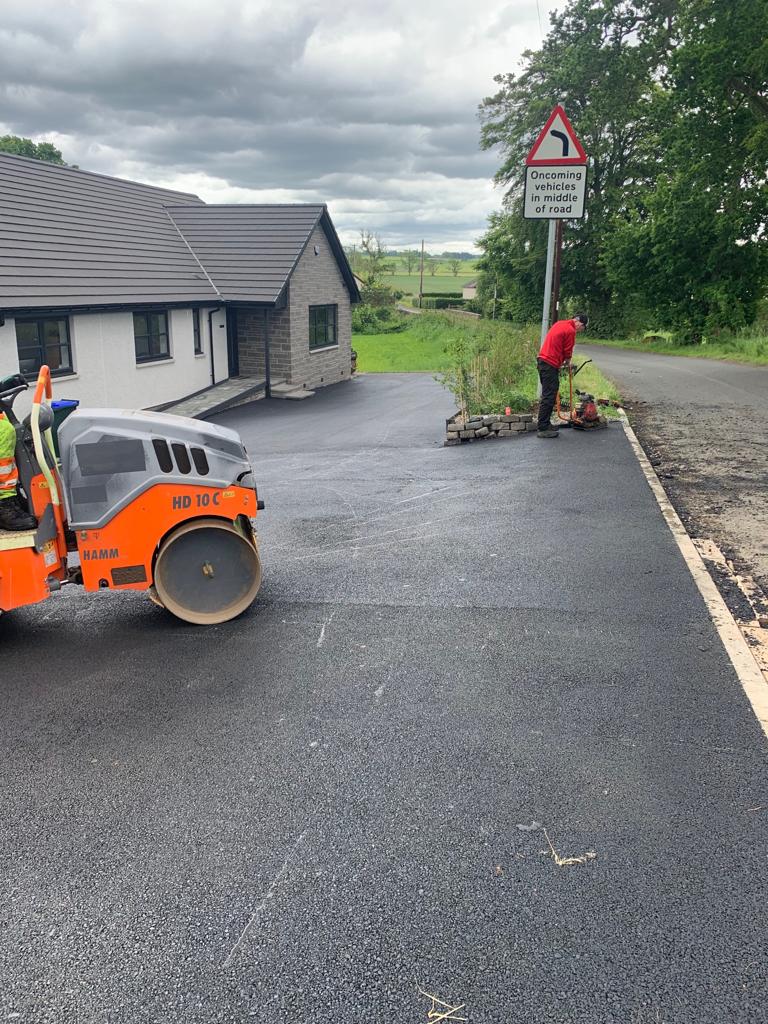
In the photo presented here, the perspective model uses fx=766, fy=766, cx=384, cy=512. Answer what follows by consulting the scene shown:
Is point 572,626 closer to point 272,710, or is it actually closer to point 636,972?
point 272,710

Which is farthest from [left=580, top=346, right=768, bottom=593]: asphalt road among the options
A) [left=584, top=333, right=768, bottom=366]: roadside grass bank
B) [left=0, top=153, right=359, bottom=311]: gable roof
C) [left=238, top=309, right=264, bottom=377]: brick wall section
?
[left=0, top=153, right=359, bottom=311]: gable roof

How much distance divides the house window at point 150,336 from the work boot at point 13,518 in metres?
15.3

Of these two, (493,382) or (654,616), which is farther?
(493,382)

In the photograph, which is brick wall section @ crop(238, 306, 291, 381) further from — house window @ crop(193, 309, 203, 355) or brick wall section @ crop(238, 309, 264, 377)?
house window @ crop(193, 309, 203, 355)

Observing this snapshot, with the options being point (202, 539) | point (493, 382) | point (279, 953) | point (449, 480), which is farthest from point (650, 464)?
point (279, 953)

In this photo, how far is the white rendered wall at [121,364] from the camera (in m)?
17.1

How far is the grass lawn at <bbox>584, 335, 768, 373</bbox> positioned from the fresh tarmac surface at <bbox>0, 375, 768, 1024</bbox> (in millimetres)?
20778

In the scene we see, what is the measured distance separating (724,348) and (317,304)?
14.8 meters

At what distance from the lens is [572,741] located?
415cm

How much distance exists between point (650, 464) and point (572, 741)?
6.64 metres

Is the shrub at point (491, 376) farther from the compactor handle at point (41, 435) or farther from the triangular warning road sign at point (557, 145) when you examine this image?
the compactor handle at point (41, 435)

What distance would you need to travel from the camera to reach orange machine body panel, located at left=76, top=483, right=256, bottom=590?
543cm

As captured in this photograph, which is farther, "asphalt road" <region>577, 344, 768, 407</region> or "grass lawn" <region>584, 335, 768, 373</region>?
"grass lawn" <region>584, 335, 768, 373</region>

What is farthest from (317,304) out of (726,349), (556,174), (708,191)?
(556,174)
